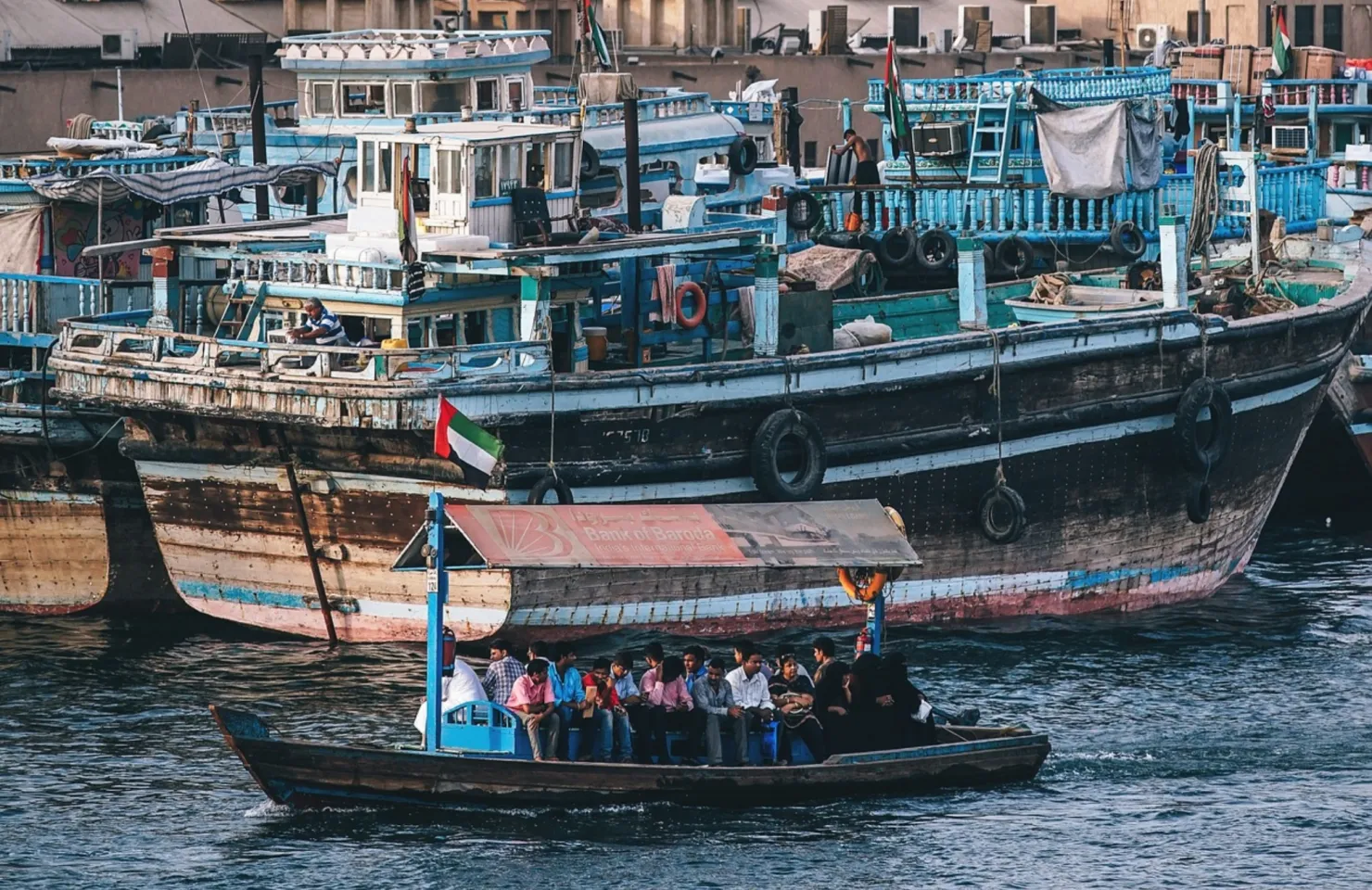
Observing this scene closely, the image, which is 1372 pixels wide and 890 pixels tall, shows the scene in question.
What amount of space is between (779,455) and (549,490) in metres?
2.83

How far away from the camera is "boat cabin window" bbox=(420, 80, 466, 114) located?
127 feet

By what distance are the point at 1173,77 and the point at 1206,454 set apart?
20287 mm

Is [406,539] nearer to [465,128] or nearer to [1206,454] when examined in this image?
[465,128]

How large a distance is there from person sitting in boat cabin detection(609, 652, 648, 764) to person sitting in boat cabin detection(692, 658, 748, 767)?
0.54 m

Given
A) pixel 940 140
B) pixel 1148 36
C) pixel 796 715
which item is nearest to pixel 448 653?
pixel 796 715

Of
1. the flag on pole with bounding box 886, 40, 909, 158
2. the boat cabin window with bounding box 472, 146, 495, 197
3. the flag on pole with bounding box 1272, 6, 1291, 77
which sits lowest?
the boat cabin window with bounding box 472, 146, 495, 197

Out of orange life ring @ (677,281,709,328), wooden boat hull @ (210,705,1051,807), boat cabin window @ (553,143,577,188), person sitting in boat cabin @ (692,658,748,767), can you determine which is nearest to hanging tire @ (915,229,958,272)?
orange life ring @ (677,281,709,328)

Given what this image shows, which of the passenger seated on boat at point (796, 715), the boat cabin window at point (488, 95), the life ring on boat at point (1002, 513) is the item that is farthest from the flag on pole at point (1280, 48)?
the passenger seated on boat at point (796, 715)

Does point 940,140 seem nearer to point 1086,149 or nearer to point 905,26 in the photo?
point 1086,149

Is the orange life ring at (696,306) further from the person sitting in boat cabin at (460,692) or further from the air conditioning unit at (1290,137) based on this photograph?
the air conditioning unit at (1290,137)

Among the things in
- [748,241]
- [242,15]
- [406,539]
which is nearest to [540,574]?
[406,539]

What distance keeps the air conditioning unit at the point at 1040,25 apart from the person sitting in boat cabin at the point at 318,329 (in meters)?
40.6

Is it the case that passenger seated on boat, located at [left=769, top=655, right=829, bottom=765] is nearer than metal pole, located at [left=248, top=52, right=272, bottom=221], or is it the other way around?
passenger seated on boat, located at [left=769, top=655, right=829, bottom=765]

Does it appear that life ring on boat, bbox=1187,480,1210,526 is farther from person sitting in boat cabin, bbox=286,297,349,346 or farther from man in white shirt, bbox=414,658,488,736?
man in white shirt, bbox=414,658,488,736
